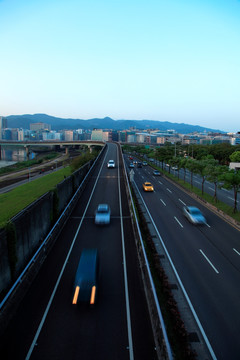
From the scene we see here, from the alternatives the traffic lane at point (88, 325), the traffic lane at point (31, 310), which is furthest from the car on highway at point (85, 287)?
the traffic lane at point (31, 310)

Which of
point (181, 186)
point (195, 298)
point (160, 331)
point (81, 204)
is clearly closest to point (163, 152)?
point (181, 186)

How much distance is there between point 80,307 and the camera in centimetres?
998

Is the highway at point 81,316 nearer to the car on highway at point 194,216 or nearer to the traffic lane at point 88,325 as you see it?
the traffic lane at point 88,325

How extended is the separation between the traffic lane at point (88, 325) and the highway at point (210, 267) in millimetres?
3680

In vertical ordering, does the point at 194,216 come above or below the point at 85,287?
A: below

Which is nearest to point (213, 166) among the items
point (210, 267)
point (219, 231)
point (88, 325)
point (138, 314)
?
point (219, 231)

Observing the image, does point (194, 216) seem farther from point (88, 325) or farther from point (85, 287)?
point (88, 325)

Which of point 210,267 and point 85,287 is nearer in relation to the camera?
point 85,287

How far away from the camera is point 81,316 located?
9438 millimetres

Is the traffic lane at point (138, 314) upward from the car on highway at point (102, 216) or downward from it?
downward

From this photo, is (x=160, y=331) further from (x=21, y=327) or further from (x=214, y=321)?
(x=21, y=327)

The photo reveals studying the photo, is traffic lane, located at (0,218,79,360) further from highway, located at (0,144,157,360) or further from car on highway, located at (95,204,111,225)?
car on highway, located at (95,204,111,225)

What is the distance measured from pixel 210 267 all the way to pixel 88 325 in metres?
8.87

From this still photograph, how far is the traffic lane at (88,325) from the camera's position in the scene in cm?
782
